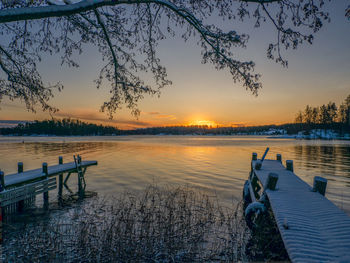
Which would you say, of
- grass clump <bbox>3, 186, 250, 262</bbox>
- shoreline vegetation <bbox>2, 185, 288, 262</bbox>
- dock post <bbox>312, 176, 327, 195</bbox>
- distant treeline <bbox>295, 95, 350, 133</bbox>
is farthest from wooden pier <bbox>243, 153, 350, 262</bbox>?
distant treeline <bbox>295, 95, 350, 133</bbox>

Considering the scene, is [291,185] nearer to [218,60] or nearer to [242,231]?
[242,231]

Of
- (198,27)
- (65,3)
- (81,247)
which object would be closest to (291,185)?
(198,27)

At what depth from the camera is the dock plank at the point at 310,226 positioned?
13.2ft

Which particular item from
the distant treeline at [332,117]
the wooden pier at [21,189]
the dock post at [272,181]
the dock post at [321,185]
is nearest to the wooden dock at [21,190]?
the wooden pier at [21,189]

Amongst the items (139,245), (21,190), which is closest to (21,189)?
(21,190)

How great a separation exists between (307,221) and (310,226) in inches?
12.2

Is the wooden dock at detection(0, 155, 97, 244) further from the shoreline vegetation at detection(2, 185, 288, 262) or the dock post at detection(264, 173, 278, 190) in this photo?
the dock post at detection(264, 173, 278, 190)

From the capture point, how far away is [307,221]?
212 inches

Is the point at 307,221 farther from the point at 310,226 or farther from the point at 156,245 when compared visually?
the point at 156,245

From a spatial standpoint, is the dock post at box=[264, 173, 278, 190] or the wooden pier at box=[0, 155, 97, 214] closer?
the dock post at box=[264, 173, 278, 190]

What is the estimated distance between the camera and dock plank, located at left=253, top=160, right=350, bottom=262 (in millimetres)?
4035

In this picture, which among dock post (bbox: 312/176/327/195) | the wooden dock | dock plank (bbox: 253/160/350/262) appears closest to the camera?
dock plank (bbox: 253/160/350/262)

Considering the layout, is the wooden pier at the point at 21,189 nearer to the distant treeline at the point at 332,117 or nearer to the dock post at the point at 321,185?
the dock post at the point at 321,185

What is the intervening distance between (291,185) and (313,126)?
156 meters
